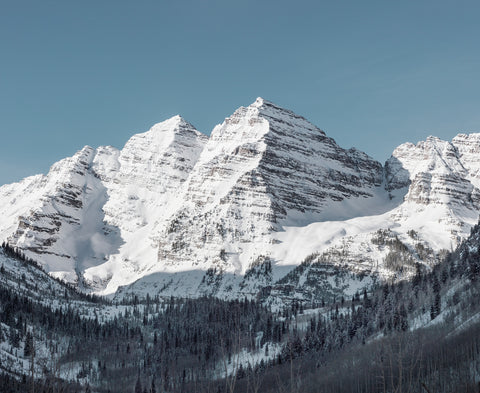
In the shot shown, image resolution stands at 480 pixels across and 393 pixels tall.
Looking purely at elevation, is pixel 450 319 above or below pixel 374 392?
above

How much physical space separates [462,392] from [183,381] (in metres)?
97.0

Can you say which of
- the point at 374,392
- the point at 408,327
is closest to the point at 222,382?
the point at 408,327

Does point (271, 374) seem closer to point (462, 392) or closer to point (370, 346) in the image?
point (370, 346)

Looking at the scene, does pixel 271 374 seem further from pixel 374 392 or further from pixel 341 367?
pixel 374 392

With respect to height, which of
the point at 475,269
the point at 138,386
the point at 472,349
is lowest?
the point at 138,386

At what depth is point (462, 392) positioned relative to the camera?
122 meters

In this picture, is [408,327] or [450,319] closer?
[450,319]

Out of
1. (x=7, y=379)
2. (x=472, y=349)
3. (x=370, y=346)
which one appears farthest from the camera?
(x=370, y=346)

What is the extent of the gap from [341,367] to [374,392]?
34461 mm

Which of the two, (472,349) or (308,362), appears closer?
(472,349)

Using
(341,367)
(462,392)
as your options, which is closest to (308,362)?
(341,367)

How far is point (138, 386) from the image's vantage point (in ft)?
655

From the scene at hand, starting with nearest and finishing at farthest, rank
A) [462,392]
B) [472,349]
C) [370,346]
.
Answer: [462,392] → [472,349] → [370,346]

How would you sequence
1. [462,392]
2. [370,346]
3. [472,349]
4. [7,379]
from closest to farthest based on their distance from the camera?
[462,392], [472,349], [7,379], [370,346]
